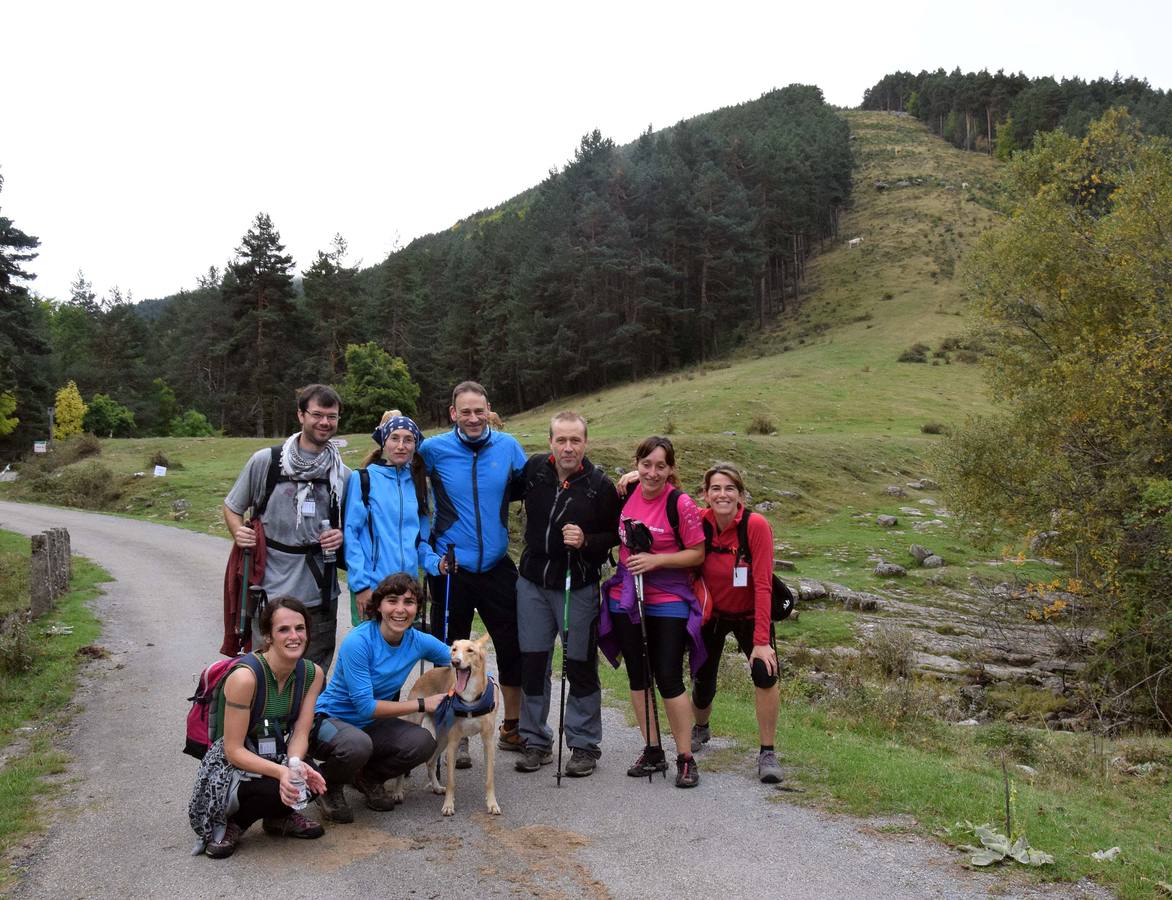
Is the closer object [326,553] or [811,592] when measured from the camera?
[326,553]

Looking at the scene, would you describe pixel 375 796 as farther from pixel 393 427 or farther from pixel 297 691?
pixel 393 427

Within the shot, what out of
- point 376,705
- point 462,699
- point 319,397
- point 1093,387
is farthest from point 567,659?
point 1093,387

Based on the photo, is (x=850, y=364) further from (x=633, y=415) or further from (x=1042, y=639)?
(x=1042, y=639)

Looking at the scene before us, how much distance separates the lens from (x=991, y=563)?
2202cm

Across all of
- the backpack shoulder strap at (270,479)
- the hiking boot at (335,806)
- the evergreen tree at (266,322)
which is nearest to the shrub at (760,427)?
the backpack shoulder strap at (270,479)

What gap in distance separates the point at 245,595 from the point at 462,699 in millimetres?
1618

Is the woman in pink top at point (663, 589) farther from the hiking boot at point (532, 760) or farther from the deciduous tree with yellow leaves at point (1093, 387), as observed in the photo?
the deciduous tree with yellow leaves at point (1093, 387)

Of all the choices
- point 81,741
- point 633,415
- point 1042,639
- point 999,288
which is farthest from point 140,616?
point 633,415

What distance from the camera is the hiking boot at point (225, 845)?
5.14 metres

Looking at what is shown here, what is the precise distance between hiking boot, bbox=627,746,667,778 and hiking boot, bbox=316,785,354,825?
6.69ft

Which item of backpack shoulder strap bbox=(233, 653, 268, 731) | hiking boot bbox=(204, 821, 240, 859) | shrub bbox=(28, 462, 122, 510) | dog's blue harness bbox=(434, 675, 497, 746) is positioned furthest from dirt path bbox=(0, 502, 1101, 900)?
shrub bbox=(28, 462, 122, 510)

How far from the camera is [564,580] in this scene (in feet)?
21.6

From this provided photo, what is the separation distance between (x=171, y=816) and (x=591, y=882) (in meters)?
3.00

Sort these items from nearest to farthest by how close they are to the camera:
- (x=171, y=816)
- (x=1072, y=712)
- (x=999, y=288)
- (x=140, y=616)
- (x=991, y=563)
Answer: (x=171, y=816), (x=1072, y=712), (x=140, y=616), (x=999, y=288), (x=991, y=563)
